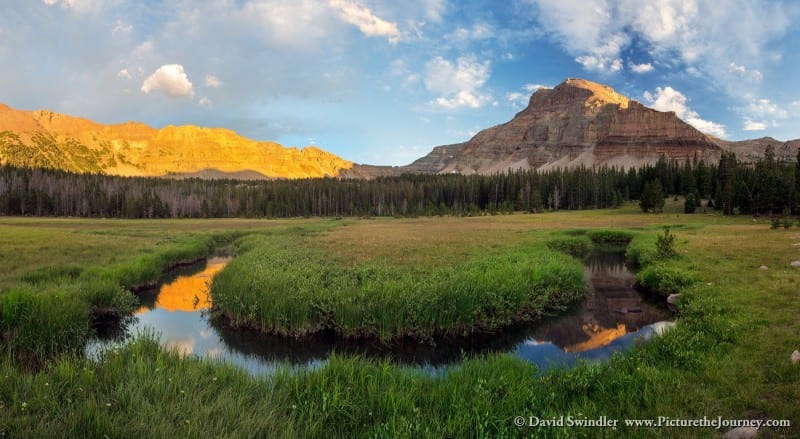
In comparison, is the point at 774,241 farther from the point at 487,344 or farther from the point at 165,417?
the point at 165,417

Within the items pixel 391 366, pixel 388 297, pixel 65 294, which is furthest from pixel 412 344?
pixel 65 294

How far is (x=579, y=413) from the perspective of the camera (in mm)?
7859

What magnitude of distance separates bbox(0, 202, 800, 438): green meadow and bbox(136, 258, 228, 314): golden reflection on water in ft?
5.11

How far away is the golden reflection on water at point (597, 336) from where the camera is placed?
16.9 meters

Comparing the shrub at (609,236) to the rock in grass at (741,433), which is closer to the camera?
the rock in grass at (741,433)

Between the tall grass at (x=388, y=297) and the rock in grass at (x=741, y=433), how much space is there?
1113 centimetres

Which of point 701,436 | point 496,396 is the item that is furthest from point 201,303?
point 701,436

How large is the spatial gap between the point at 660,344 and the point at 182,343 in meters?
18.5

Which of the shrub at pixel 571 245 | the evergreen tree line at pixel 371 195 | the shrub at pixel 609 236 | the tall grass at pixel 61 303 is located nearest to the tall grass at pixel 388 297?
the tall grass at pixel 61 303

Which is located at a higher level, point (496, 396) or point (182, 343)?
point (496, 396)

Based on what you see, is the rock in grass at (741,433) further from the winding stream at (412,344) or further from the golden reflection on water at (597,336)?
the golden reflection on water at (597,336)

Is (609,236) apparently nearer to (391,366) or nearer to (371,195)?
(391,366)

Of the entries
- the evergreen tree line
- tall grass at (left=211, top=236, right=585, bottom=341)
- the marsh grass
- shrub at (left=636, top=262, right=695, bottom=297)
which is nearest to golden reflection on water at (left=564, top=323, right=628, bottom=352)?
tall grass at (left=211, top=236, right=585, bottom=341)

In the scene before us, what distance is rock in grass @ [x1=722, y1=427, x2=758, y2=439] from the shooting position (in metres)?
6.89
